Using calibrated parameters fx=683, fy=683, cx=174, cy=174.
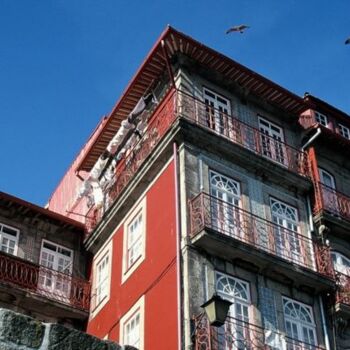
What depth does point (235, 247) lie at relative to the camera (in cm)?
1441

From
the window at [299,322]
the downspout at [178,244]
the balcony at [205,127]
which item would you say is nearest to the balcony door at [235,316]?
the downspout at [178,244]

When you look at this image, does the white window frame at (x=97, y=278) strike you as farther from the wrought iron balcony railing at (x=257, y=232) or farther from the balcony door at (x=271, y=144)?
the balcony door at (x=271, y=144)

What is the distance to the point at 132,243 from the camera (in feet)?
55.6

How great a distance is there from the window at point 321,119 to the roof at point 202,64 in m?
1.48

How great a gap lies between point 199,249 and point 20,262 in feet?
19.8

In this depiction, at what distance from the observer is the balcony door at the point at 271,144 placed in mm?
18114

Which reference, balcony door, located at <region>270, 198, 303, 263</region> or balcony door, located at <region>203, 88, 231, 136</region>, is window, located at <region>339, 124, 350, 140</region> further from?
balcony door, located at <region>270, 198, 303, 263</region>

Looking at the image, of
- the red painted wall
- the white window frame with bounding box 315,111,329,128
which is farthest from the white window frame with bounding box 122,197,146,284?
the white window frame with bounding box 315,111,329,128

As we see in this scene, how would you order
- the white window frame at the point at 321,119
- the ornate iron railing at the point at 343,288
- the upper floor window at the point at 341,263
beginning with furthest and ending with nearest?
the white window frame at the point at 321,119 → the upper floor window at the point at 341,263 → the ornate iron railing at the point at 343,288

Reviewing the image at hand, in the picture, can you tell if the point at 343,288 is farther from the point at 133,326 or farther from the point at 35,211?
the point at 35,211

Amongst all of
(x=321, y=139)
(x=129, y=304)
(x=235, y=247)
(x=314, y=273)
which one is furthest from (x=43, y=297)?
(x=321, y=139)

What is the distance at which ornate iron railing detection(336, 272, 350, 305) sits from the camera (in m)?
15.9

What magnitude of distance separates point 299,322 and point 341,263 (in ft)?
10.1

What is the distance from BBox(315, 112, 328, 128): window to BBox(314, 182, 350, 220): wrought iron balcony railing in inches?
122
